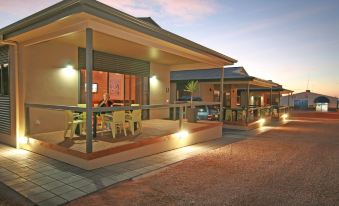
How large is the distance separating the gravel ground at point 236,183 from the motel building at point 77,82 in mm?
1430

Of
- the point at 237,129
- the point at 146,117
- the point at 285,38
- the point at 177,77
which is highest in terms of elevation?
the point at 285,38

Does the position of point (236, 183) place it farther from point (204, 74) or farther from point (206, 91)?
point (206, 91)

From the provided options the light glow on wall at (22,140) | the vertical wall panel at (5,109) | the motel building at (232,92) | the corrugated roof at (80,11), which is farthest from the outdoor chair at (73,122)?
the motel building at (232,92)

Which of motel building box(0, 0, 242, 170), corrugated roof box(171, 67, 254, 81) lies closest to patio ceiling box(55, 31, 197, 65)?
motel building box(0, 0, 242, 170)

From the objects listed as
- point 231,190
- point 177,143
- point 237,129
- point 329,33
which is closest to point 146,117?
point 177,143

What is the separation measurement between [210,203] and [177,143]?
3888 mm

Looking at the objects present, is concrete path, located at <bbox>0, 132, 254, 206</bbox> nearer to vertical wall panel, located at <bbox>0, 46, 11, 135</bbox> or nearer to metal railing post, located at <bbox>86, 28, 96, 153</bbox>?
metal railing post, located at <bbox>86, 28, 96, 153</bbox>

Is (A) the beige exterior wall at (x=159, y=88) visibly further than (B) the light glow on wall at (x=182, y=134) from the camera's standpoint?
Yes

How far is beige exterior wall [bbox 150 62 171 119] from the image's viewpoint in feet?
37.0

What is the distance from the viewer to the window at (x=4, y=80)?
691 centimetres

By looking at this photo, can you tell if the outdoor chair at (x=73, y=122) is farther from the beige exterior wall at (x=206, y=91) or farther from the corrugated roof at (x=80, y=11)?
the beige exterior wall at (x=206, y=91)

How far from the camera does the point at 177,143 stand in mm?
7324

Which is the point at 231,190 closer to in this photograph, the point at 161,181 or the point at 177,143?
the point at 161,181

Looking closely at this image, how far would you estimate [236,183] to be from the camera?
14.2 feet
